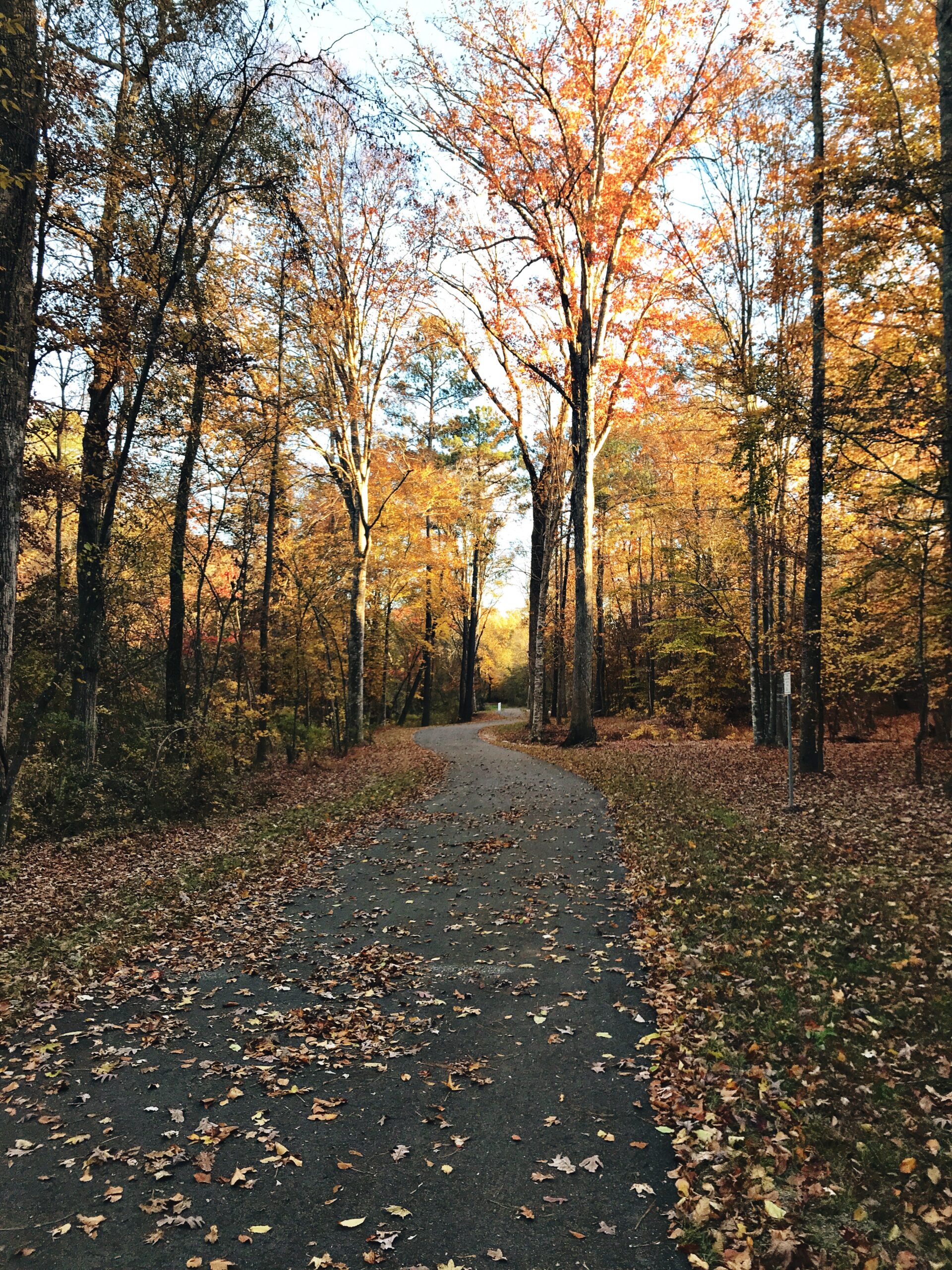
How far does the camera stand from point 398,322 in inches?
798

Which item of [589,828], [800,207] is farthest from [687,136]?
[589,828]

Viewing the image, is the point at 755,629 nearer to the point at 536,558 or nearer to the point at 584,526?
the point at 584,526

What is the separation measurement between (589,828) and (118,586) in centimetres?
989

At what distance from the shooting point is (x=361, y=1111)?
3.93 m

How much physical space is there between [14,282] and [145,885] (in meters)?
6.95

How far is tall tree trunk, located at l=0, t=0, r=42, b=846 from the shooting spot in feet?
23.1

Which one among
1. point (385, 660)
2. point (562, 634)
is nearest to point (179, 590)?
point (385, 660)

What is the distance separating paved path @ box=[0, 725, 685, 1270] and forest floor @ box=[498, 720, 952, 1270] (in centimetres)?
31

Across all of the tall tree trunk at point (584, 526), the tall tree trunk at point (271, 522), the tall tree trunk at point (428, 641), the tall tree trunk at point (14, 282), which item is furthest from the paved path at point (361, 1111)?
the tall tree trunk at point (428, 641)

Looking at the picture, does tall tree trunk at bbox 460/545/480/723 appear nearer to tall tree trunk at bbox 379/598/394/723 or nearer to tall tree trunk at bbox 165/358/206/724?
A: tall tree trunk at bbox 379/598/394/723

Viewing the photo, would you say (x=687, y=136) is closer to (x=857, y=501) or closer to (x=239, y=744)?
(x=857, y=501)

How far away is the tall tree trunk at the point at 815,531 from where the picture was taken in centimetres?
1295

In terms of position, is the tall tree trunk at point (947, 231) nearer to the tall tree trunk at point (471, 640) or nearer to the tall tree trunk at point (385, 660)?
the tall tree trunk at point (385, 660)

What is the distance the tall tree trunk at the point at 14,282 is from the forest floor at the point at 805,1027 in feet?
25.3
